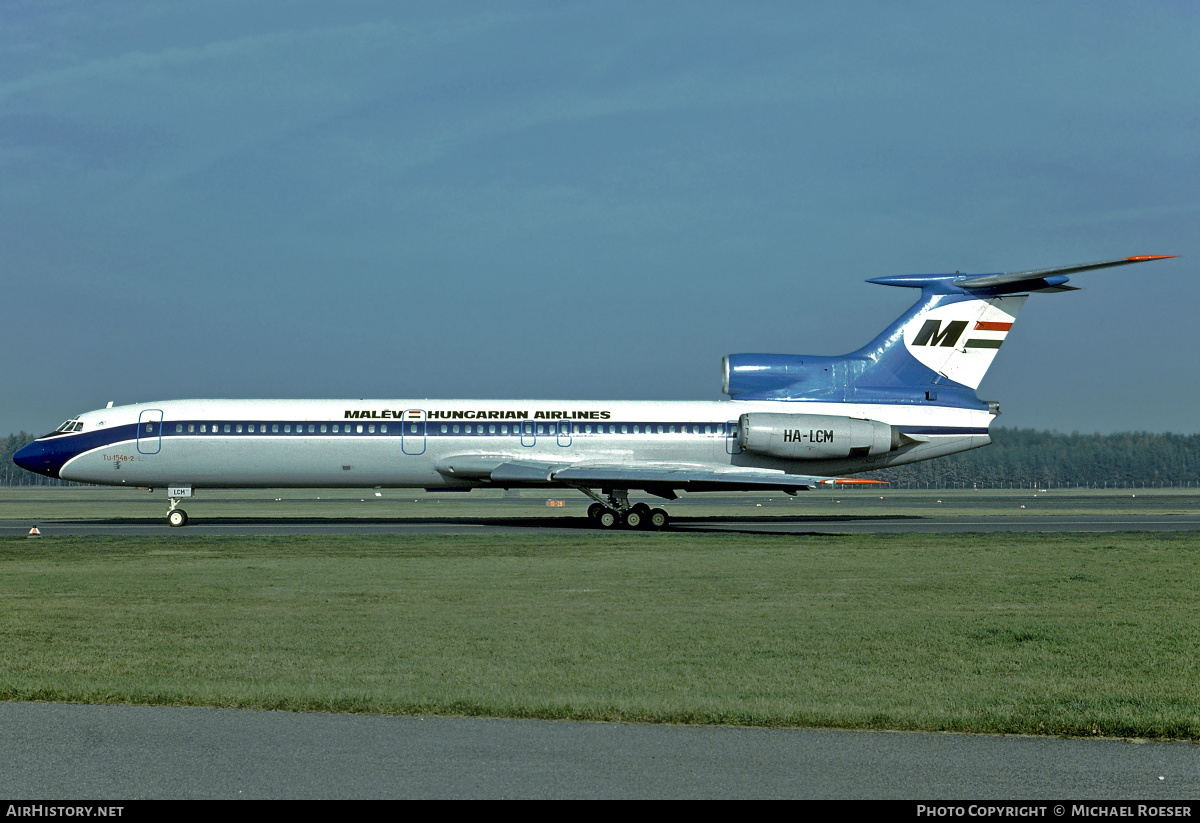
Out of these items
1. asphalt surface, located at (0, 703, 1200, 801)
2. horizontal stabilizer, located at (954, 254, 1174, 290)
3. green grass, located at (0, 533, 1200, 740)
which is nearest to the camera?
asphalt surface, located at (0, 703, 1200, 801)

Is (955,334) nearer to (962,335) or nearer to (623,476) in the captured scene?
(962,335)

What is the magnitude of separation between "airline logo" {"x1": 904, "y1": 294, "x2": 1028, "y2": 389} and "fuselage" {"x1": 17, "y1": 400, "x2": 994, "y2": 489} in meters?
1.58

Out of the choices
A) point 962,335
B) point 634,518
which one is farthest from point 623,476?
point 962,335

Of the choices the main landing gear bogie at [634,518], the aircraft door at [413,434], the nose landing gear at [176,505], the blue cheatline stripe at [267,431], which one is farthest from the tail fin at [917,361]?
the nose landing gear at [176,505]

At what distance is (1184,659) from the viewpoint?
11.3 metres

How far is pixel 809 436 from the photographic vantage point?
36062 millimetres

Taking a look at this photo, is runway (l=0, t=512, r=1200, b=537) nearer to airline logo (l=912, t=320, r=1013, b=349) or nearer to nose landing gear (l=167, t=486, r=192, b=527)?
nose landing gear (l=167, t=486, r=192, b=527)

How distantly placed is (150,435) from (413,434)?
8467mm

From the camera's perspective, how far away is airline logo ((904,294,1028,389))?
37.2 metres

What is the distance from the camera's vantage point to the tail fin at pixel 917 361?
122ft

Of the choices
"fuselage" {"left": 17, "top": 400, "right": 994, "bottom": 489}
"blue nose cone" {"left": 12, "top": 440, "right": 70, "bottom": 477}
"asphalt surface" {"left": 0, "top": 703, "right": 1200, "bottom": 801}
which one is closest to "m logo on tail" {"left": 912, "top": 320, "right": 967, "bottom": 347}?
"fuselage" {"left": 17, "top": 400, "right": 994, "bottom": 489}

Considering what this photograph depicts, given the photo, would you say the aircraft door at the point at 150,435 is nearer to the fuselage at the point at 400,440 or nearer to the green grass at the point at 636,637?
the fuselage at the point at 400,440

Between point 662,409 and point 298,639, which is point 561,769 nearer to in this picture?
point 298,639
